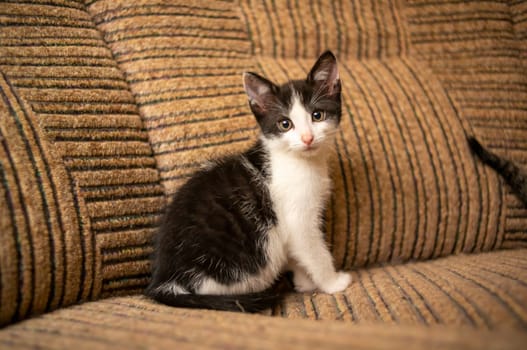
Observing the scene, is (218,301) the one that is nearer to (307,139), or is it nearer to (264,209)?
(264,209)

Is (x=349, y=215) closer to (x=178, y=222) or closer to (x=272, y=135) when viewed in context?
(x=272, y=135)

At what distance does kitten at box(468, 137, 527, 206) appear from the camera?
129 cm

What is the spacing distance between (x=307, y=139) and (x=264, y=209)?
0.24 metres

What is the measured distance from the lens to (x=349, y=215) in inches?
48.9

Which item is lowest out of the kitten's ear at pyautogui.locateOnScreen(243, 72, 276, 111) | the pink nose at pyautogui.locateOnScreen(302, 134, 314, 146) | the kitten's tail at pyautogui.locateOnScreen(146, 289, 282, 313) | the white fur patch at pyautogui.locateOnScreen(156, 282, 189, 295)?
the kitten's tail at pyautogui.locateOnScreen(146, 289, 282, 313)

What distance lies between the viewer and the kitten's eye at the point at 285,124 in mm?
1091

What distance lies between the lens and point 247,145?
126cm

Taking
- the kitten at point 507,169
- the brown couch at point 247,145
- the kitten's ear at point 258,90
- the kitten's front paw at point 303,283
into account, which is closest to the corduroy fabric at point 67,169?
the brown couch at point 247,145

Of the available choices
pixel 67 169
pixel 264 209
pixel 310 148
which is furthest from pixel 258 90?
pixel 67 169

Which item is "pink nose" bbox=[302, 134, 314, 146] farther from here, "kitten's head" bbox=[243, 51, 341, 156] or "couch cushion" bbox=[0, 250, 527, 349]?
"couch cushion" bbox=[0, 250, 527, 349]

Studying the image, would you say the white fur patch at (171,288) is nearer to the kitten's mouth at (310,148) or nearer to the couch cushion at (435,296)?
the couch cushion at (435,296)

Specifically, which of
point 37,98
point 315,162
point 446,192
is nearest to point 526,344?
point 315,162

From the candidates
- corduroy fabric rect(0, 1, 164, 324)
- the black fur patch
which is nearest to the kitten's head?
the black fur patch

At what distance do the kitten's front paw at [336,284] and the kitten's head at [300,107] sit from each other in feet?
1.25
